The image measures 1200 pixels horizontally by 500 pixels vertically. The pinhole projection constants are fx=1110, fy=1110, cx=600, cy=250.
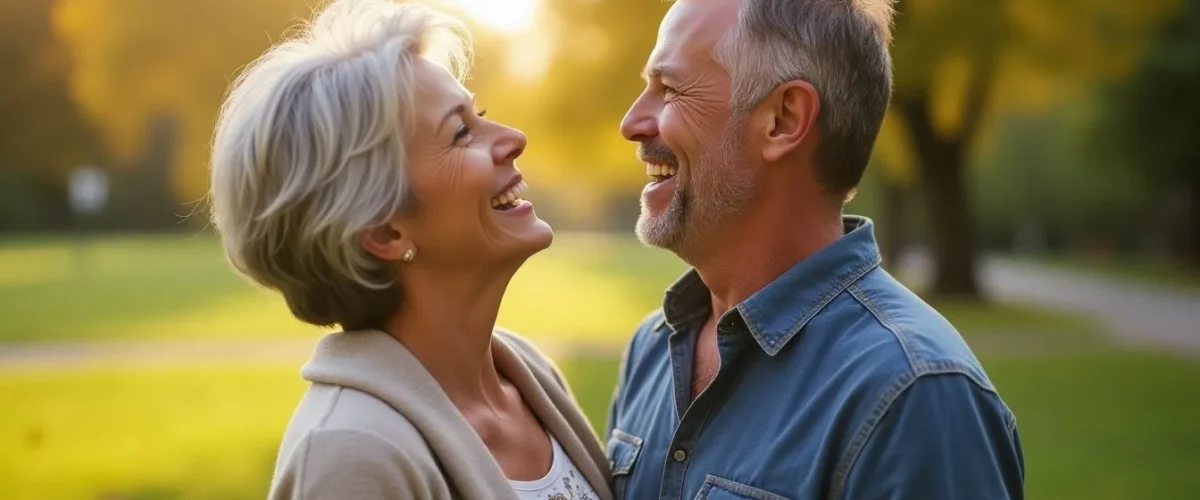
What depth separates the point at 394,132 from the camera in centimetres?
249

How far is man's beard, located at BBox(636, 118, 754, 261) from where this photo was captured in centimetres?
288

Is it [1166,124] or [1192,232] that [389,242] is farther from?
[1192,232]

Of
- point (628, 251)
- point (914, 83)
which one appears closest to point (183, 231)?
point (628, 251)

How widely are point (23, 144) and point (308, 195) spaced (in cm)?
3266

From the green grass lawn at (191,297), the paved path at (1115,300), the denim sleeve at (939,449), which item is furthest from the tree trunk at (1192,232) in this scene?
the denim sleeve at (939,449)

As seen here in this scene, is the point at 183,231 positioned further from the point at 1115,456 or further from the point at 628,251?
the point at 1115,456

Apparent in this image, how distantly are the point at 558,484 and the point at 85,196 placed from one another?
4567 centimetres

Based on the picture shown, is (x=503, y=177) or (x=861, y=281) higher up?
(x=503, y=177)

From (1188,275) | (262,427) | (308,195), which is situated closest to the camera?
(308,195)

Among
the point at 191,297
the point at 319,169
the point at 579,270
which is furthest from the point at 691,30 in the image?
the point at 579,270

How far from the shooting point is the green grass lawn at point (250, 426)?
7930mm

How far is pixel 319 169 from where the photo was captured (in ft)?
7.96

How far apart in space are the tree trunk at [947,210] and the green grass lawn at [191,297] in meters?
5.36

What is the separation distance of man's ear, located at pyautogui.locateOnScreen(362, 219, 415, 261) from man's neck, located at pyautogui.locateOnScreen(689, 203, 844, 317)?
85 centimetres
